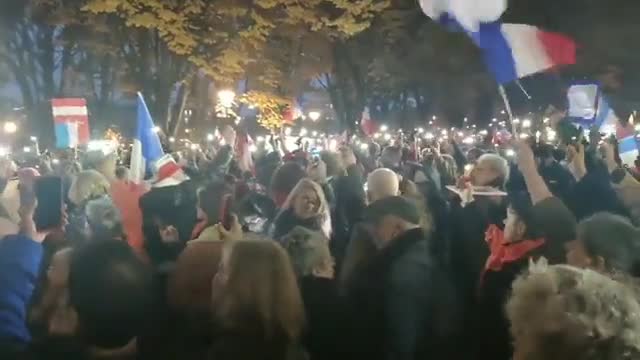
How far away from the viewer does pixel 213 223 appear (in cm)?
688

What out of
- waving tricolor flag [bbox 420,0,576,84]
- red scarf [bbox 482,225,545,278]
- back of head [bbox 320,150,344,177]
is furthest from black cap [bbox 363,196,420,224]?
back of head [bbox 320,150,344,177]

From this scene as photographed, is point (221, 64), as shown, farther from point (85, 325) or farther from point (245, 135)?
point (85, 325)

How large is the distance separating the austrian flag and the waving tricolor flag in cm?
921

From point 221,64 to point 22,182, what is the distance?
19068 mm

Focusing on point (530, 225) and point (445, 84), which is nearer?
point (530, 225)

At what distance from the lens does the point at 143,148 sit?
410 inches

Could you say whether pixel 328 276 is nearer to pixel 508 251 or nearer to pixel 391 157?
pixel 508 251

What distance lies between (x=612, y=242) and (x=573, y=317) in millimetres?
1977

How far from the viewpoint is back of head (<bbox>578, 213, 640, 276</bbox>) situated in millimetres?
4625

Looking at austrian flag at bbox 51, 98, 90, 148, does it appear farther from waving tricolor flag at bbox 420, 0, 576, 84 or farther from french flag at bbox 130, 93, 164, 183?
waving tricolor flag at bbox 420, 0, 576, 84

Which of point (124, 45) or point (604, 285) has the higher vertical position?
point (124, 45)

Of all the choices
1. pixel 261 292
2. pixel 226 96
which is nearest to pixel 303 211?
pixel 261 292

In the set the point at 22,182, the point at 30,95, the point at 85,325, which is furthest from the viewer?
the point at 30,95

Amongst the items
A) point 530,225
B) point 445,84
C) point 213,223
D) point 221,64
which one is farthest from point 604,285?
point 445,84
